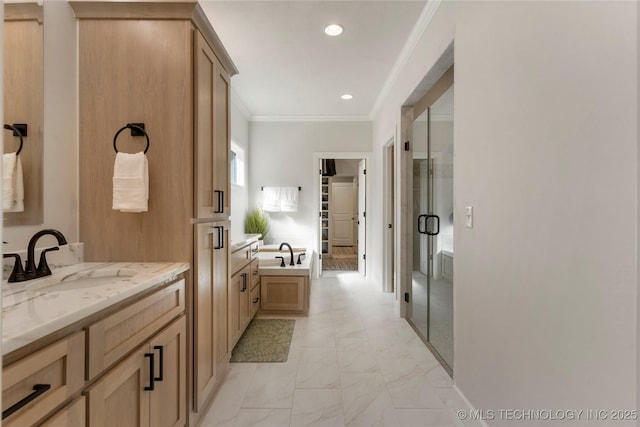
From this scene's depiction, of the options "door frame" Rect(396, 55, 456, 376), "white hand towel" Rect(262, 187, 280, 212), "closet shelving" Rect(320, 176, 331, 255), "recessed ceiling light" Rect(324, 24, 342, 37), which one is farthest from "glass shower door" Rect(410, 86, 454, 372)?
"closet shelving" Rect(320, 176, 331, 255)

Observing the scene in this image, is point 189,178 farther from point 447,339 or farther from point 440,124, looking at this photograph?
point 447,339

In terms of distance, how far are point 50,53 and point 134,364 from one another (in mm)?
1449

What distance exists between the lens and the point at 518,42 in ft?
4.32

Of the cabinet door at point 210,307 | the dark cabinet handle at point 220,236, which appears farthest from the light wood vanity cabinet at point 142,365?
the dark cabinet handle at point 220,236

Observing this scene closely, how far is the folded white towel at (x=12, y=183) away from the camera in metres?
1.35

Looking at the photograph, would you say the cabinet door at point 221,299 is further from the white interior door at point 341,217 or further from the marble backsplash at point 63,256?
the white interior door at point 341,217

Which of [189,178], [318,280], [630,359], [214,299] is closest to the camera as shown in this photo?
[630,359]

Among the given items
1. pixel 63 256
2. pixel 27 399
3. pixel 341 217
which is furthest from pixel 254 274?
pixel 341 217

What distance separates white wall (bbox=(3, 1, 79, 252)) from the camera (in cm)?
151

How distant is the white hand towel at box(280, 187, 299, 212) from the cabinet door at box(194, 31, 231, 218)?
2.71 metres

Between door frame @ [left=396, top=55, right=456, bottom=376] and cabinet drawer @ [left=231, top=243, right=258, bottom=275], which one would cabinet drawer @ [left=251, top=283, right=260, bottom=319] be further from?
door frame @ [left=396, top=55, right=456, bottom=376]

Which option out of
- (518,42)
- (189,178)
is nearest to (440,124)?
(518,42)

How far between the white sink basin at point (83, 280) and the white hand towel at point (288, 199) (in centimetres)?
353

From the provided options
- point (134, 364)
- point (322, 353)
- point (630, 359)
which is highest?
point (630, 359)
